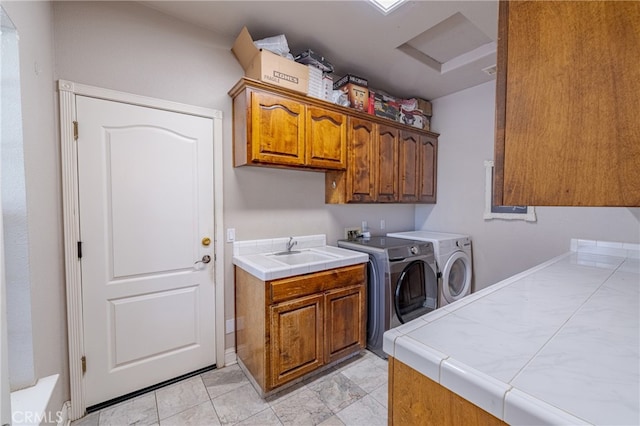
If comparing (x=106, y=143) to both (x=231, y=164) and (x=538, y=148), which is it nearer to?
(x=231, y=164)

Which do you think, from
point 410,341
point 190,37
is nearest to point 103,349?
point 410,341

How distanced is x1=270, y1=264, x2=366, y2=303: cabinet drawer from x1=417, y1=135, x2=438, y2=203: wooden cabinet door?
1449mm

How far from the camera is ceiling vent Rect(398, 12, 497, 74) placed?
6.83ft

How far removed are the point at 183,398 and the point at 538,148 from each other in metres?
2.30

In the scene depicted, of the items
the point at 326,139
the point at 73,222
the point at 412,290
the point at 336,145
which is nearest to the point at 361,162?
the point at 336,145

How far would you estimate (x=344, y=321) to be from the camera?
215 centimetres

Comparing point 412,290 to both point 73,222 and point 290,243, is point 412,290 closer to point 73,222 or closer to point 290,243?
point 290,243

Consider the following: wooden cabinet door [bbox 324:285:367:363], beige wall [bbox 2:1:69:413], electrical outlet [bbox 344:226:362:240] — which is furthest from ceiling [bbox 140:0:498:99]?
wooden cabinet door [bbox 324:285:367:363]

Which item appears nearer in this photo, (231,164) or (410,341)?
(410,341)

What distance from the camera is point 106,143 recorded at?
1.71 meters

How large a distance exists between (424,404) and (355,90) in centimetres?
246

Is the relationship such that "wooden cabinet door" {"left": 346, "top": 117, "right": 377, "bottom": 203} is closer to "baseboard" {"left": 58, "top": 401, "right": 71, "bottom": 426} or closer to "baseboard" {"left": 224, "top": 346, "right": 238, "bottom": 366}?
"baseboard" {"left": 224, "top": 346, "right": 238, "bottom": 366}

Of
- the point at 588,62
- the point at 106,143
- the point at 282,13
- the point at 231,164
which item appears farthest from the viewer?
the point at 231,164

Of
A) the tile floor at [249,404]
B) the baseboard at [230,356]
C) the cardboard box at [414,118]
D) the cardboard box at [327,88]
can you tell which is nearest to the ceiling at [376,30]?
the cardboard box at [327,88]
